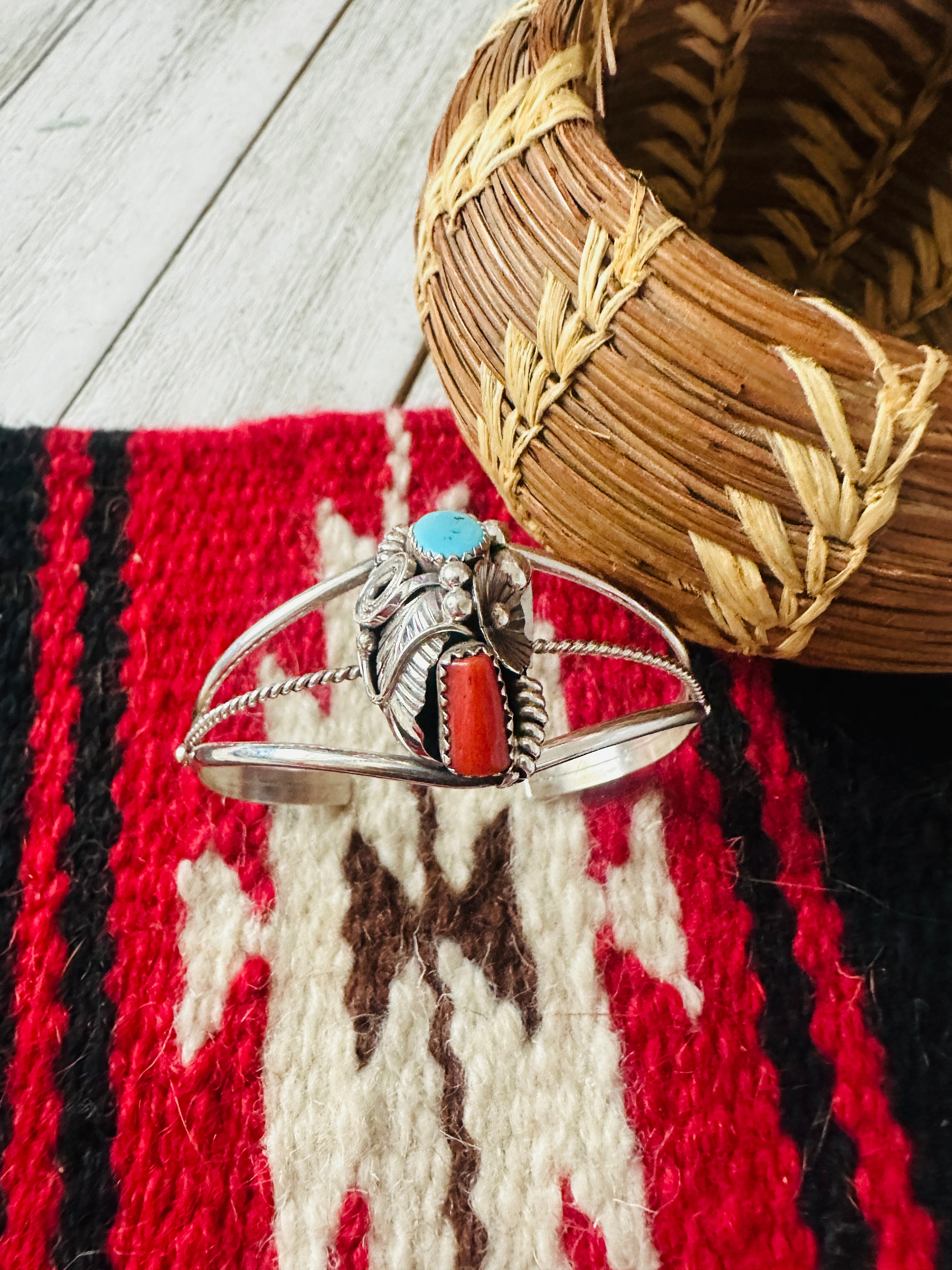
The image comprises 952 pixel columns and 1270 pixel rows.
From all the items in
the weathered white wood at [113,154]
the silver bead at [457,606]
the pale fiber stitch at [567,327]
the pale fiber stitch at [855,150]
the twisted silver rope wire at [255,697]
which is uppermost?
the weathered white wood at [113,154]

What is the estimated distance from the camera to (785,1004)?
35cm

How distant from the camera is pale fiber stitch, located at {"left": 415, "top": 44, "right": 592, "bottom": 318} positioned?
28 centimetres

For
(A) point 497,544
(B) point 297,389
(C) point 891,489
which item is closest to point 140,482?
(B) point 297,389

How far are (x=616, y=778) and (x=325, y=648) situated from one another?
5.4 inches

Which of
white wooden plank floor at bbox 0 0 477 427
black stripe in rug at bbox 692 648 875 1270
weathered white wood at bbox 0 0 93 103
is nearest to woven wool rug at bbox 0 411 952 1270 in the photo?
black stripe in rug at bbox 692 648 875 1270

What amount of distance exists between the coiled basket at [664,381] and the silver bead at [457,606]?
49 millimetres

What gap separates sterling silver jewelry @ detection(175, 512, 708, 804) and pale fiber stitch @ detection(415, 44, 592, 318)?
99 millimetres

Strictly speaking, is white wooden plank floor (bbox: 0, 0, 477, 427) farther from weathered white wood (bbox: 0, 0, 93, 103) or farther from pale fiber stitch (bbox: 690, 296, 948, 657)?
pale fiber stitch (bbox: 690, 296, 948, 657)

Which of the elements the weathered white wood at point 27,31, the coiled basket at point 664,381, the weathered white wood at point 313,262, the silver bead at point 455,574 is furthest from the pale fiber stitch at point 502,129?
the weathered white wood at point 27,31

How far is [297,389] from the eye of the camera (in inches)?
19.8

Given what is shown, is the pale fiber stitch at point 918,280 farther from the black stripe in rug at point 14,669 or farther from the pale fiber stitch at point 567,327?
the black stripe in rug at point 14,669

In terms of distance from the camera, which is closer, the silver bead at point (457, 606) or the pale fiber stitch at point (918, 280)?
the silver bead at point (457, 606)

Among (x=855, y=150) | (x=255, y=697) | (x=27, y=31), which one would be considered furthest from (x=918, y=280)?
(x=27, y=31)

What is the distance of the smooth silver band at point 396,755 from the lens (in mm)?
306
